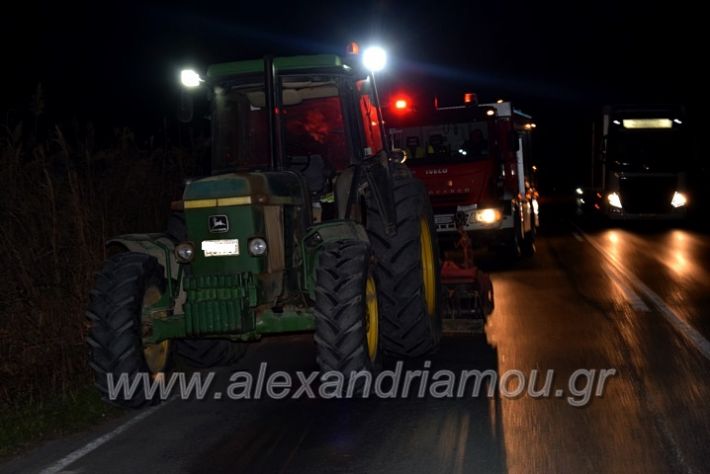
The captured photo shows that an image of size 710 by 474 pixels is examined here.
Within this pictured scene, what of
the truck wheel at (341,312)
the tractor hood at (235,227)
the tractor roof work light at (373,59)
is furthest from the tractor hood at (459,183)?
the truck wheel at (341,312)

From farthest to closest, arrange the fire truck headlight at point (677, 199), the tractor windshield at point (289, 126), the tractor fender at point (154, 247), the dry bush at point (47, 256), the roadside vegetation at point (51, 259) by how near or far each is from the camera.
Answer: the fire truck headlight at point (677, 199)
the dry bush at point (47, 256)
the tractor windshield at point (289, 126)
the roadside vegetation at point (51, 259)
the tractor fender at point (154, 247)

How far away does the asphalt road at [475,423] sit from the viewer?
19.6ft

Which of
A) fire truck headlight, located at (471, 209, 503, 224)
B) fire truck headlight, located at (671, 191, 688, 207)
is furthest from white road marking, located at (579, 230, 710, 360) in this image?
fire truck headlight, located at (671, 191, 688, 207)

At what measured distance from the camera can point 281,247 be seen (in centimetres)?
786

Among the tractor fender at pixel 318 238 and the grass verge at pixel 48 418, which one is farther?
the tractor fender at pixel 318 238

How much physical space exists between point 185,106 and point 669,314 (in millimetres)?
6461

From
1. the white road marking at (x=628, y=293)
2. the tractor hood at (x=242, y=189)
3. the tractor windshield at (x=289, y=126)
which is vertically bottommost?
the white road marking at (x=628, y=293)

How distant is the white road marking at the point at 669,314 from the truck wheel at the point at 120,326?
5287 millimetres

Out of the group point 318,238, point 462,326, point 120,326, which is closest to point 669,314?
point 462,326

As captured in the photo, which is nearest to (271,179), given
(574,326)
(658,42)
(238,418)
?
(238,418)

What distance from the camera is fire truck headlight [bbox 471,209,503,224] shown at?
17.3 metres

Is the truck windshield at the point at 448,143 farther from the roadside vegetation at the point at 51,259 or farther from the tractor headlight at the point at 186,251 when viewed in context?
the tractor headlight at the point at 186,251

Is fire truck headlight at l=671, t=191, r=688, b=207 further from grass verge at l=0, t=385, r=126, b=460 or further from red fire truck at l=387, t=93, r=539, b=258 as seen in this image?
grass verge at l=0, t=385, r=126, b=460

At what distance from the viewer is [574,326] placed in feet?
35.9
